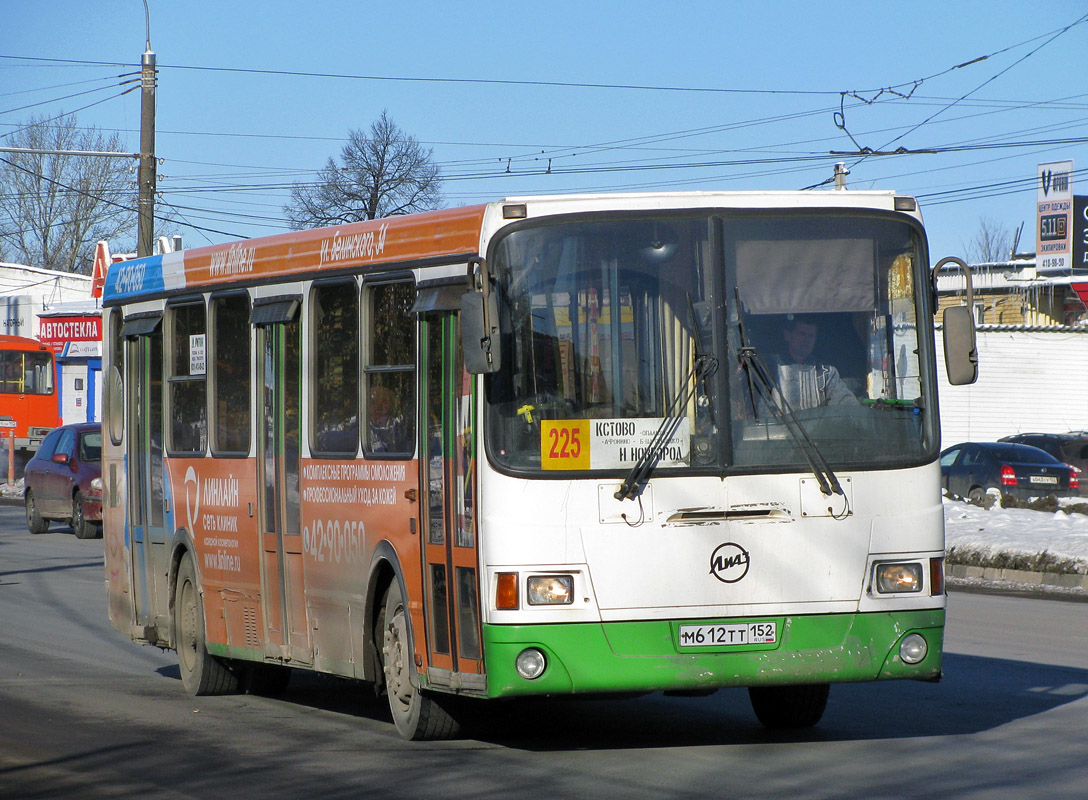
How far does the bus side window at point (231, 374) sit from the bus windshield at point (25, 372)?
38698 mm

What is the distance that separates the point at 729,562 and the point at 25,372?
42751mm

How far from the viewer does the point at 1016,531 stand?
67.5 feet

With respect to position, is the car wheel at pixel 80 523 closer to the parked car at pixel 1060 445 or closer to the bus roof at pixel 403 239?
the bus roof at pixel 403 239

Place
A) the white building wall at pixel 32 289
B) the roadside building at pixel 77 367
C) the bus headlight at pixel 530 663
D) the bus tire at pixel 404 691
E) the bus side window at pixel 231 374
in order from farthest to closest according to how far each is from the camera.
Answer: the white building wall at pixel 32 289 → the roadside building at pixel 77 367 → the bus side window at pixel 231 374 → the bus tire at pixel 404 691 → the bus headlight at pixel 530 663

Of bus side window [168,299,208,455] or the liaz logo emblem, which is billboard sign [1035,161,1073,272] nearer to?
bus side window [168,299,208,455]

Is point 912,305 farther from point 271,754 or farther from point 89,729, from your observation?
point 89,729

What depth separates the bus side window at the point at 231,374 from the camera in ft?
31.8

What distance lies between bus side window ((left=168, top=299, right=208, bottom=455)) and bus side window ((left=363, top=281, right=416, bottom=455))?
2.22 m

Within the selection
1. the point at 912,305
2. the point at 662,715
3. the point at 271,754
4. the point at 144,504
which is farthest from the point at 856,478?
the point at 144,504

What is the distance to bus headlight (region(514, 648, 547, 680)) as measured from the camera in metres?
7.04

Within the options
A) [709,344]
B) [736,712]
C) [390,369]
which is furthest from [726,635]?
[390,369]

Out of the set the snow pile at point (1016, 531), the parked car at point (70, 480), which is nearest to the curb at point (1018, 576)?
the snow pile at point (1016, 531)

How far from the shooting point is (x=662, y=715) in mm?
9078

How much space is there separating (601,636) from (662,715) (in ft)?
7.06
